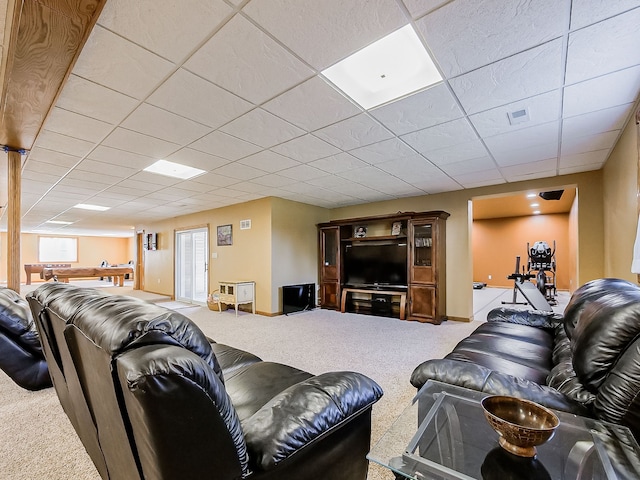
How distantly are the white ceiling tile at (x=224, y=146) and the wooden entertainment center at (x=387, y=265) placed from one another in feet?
10.6

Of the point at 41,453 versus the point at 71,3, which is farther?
A: the point at 41,453

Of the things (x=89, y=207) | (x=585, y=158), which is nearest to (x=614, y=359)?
(x=585, y=158)

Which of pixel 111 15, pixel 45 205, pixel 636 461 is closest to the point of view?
pixel 636 461

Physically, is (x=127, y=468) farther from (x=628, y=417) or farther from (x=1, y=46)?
(x=1, y=46)

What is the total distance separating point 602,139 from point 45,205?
9.54 m

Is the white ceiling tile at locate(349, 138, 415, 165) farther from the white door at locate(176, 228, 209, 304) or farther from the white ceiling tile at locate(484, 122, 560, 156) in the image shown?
the white door at locate(176, 228, 209, 304)

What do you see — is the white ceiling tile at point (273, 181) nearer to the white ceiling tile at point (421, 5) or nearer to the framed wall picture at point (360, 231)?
the framed wall picture at point (360, 231)

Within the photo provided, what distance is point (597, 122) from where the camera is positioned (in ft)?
8.88

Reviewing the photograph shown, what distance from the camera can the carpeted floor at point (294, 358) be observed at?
1697mm

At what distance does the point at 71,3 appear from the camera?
4.47 feet

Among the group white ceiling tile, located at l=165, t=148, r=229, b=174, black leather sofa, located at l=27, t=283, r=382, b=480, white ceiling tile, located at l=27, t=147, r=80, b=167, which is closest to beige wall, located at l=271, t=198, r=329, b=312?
white ceiling tile, located at l=165, t=148, r=229, b=174

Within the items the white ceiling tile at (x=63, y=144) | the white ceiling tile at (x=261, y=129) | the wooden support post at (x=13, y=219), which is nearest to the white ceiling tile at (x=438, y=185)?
the white ceiling tile at (x=261, y=129)

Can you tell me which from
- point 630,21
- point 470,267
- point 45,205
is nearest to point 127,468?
point 630,21

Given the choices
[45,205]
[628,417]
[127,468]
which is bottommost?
[127,468]
